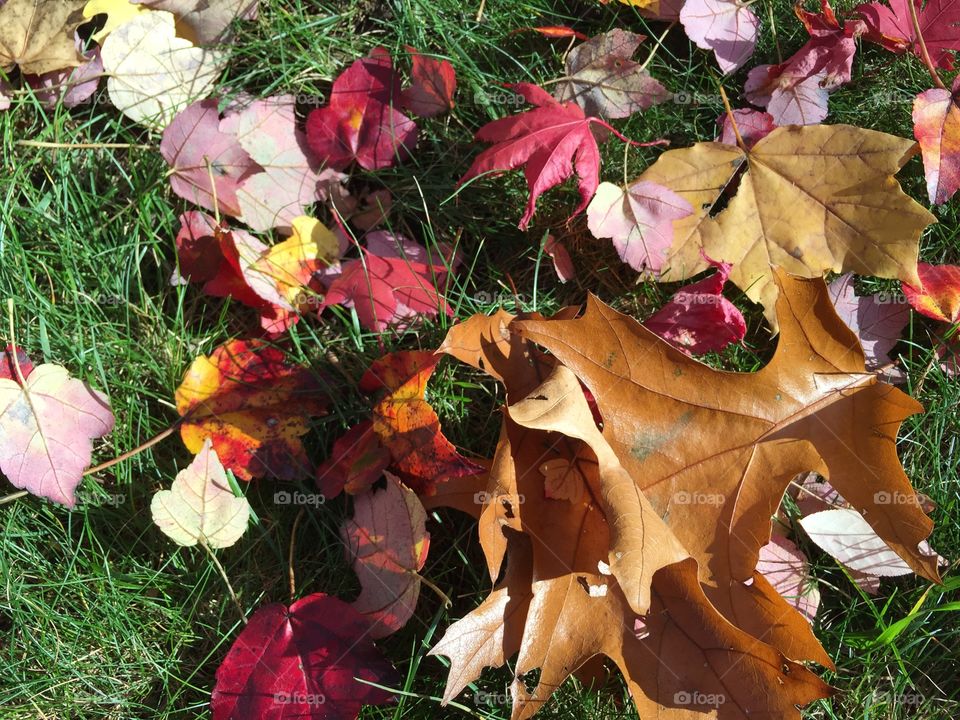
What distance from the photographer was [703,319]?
1.80 meters

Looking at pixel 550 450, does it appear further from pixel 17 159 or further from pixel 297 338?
pixel 17 159

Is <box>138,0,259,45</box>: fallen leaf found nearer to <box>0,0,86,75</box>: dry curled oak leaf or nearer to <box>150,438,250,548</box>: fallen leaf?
<box>0,0,86,75</box>: dry curled oak leaf

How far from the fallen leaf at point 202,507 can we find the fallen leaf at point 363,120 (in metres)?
0.74

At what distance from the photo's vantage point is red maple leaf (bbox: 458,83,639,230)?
1.71 metres

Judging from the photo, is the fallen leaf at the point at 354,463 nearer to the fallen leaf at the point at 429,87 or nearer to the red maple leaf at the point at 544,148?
the red maple leaf at the point at 544,148

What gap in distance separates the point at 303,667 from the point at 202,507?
0.38 m

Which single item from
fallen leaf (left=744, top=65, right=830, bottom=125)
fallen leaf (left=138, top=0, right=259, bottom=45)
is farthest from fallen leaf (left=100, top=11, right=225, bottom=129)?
fallen leaf (left=744, top=65, right=830, bottom=125)

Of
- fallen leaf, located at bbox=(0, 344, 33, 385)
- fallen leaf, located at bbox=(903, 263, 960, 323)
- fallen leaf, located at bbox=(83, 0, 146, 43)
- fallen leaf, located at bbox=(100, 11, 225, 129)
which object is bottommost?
fallen leaf, located at bbox=(903, 263, 960, 323)

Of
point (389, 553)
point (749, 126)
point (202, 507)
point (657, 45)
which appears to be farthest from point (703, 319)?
point (202, 507)

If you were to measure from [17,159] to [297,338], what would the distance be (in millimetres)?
801

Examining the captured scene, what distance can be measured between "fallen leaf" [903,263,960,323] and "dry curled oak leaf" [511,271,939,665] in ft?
1.77

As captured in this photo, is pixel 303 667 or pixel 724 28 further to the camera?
pixel 724 28

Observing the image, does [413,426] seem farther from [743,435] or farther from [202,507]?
[743,435]

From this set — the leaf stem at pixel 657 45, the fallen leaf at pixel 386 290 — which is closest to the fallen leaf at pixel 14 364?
the fallen leaf at pixel 386 290
